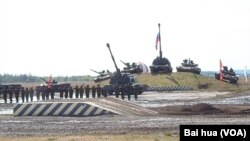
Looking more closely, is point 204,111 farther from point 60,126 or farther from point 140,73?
point 140,73

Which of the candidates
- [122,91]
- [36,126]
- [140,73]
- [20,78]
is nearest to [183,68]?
[140,73]

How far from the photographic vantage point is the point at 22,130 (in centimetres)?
1959

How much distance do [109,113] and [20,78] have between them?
14717cm

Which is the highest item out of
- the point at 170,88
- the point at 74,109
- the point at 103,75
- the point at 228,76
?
the point at 103,75

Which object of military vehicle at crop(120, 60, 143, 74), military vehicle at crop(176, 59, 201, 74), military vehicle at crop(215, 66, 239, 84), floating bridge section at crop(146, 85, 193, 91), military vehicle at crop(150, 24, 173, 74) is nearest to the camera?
floating bridge section at crop(146, 85, 193, 91)

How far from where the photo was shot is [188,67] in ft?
314

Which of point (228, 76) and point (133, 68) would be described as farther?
point (228, 76)

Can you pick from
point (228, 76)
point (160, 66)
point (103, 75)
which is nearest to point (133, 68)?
point (160, 66)

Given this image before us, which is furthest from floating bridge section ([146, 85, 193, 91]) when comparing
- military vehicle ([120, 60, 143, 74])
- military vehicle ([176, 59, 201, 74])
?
military vehicle ([176, 59, 201, 74])

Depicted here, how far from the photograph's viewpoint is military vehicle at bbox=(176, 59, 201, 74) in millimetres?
94025

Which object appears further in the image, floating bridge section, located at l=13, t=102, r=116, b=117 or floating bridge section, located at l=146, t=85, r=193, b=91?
floating bridge section, located at l=146, t=85, r=193, b=91

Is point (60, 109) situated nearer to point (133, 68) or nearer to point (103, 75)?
point (103, 75)

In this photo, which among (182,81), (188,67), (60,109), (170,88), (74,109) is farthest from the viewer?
(188,67)

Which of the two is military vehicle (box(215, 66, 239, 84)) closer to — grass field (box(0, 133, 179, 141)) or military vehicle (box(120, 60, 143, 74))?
military vehicle (box(120, 60, 143, 74))
